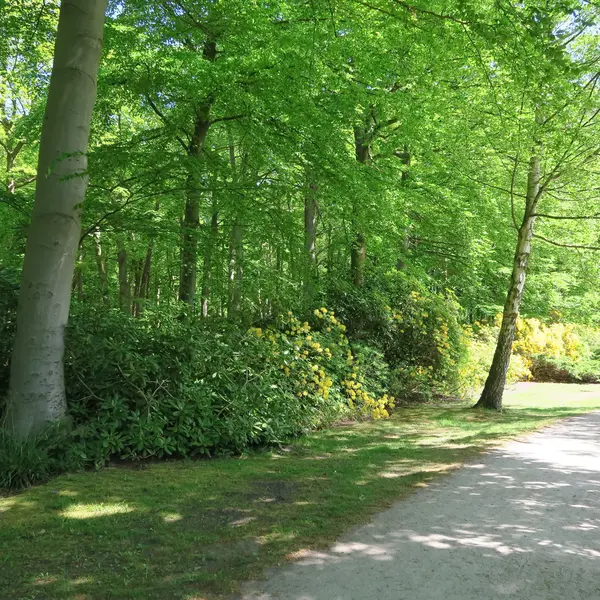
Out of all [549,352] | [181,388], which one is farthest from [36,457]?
[549,352]

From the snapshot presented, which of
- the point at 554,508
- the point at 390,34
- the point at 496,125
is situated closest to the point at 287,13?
the point at 390,34

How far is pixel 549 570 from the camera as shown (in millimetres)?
3641

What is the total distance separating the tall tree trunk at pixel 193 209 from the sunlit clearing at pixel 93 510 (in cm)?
348

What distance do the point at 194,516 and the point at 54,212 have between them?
3.20 metres

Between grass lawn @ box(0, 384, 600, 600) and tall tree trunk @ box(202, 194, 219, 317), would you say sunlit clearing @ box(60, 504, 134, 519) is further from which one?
tall tree trunk @ box(202, 194, 219, 317)

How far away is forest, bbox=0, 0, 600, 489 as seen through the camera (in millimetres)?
5586

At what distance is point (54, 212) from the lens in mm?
5512

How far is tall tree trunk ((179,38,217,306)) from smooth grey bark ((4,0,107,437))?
1.37 meters

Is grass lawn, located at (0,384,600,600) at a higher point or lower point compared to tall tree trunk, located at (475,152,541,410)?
lower

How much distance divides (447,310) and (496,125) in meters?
4.86

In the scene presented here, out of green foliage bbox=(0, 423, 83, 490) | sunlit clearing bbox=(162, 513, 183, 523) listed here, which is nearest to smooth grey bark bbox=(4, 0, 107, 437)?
green foliage bbox=(0, 423, 83, 490)

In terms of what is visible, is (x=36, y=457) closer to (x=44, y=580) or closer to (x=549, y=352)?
(x=44, y=580)

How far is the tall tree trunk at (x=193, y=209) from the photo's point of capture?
693 centimetres

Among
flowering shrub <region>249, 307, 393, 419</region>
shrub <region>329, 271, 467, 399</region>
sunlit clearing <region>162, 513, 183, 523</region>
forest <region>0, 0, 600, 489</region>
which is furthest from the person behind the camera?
shrub <region>329, 271, 467, 399</region>
